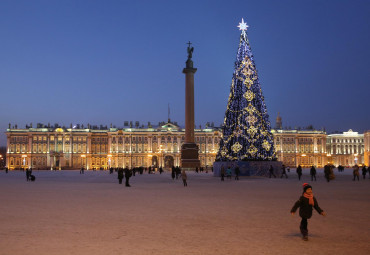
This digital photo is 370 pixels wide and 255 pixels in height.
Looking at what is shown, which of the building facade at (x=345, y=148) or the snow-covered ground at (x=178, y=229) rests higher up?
the building facade at (x=345, y=148)

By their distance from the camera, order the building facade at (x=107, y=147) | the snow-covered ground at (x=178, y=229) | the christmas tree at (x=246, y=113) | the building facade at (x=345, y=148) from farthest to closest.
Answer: the building facade at (x=345, y=148)
the building facade at (x=107, y=147)
the christmas tree at (x=246, y=113)
the snow-covered ground at (x=178, y=229)

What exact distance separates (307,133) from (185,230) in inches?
4385

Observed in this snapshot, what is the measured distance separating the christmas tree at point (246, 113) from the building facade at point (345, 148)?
95.4 meters

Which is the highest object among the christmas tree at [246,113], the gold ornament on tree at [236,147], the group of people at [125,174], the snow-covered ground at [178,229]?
the christmas tree at [246,113]

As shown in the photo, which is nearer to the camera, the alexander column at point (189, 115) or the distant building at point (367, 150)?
the alexander column at point (189, 115)

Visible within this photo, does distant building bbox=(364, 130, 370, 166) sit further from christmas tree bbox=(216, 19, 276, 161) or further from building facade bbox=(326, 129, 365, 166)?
christmas tree bbox=(216, 19, 276, 161)

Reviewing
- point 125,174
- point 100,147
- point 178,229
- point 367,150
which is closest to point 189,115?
point 125,174

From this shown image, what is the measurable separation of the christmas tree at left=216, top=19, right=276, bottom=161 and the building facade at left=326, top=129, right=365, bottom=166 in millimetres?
95367

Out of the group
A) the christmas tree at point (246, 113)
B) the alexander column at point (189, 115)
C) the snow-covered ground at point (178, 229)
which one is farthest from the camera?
the alexander column at point (189, 115)

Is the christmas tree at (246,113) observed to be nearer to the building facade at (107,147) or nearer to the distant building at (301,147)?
the building facade at (107,147)

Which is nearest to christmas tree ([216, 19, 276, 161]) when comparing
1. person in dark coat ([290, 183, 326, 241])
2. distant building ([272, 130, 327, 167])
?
person in dark coat ([290, 183, 326, 241])

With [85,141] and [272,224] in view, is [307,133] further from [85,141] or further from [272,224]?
[272,224]

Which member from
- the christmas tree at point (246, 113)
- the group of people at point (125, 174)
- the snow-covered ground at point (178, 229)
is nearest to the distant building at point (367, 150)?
the christmas tree at point (246, 113)

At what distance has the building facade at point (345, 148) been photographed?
4857 inches
